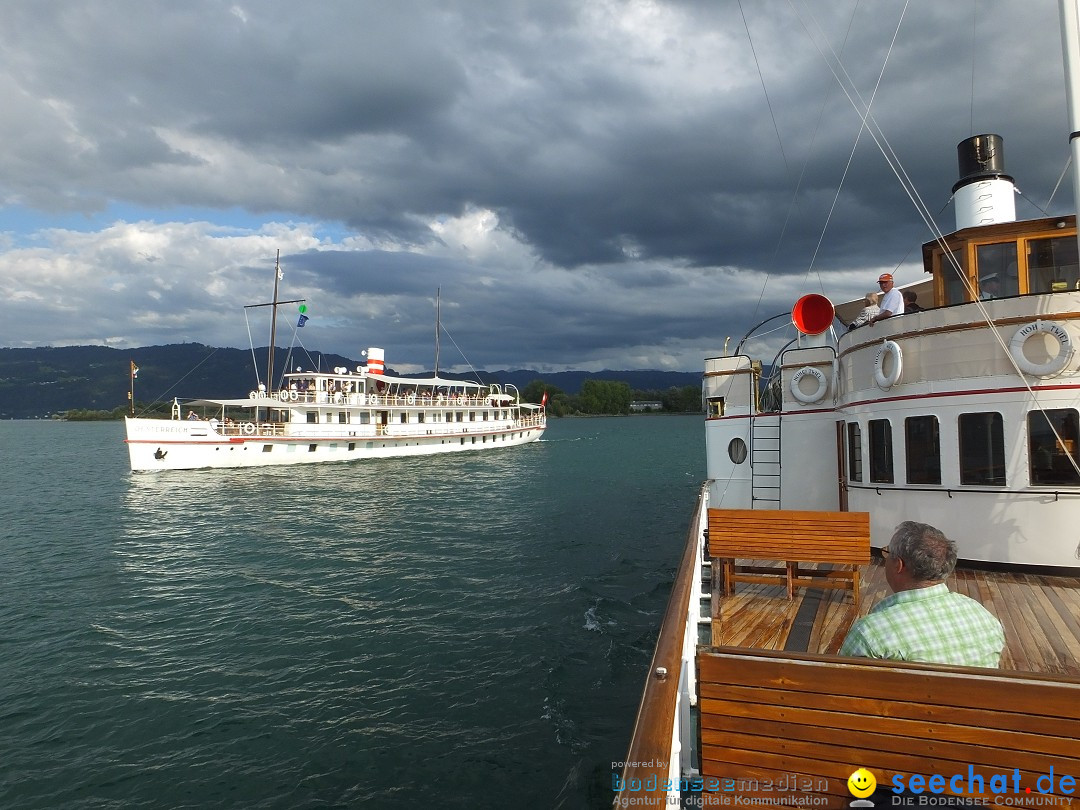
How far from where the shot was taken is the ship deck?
573 centimetres

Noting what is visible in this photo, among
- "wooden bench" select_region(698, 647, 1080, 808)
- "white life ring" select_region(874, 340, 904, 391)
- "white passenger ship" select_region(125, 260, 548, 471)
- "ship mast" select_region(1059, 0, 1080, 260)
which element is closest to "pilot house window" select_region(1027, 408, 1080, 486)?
"white life ring" select_region(874, 340, 904, 391)

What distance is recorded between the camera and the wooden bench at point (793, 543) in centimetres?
741

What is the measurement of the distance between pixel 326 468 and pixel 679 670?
44226mm

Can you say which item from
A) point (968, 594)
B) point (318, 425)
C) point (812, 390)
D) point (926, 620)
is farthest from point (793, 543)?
point (318, 425)

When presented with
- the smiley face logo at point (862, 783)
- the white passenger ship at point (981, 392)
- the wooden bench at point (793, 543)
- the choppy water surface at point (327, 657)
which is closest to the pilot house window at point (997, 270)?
the white passenger ship at point (981, 392)

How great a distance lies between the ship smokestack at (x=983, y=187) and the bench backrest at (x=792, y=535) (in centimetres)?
621

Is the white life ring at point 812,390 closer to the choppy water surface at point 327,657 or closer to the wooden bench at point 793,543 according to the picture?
the choppy water surface at point 327,657

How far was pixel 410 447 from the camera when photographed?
55.3m

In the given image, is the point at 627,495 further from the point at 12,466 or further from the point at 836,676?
the point at 12,466

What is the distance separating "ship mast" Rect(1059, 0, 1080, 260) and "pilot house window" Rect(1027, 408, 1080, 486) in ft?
9.73

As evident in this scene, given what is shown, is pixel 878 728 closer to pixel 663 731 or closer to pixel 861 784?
pixel 861 784

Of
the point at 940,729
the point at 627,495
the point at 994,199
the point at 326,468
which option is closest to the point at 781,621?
the point at 940,729

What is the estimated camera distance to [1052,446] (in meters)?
7.98

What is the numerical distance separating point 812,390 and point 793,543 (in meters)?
6.51
